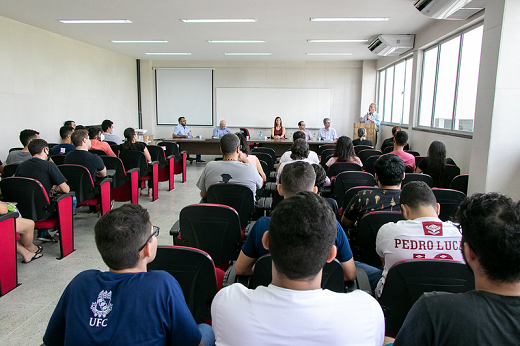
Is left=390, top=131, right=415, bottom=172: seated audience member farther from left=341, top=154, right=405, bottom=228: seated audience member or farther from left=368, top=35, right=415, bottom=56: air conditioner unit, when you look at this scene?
left=368, top=35, right=415, bottom=56: air conditioner unit

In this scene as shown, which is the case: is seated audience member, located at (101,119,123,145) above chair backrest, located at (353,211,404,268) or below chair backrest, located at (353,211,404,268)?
above

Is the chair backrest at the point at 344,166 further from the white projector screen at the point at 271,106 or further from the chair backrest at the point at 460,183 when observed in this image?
the white projector screen at the point at 271,106

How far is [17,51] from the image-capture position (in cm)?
699

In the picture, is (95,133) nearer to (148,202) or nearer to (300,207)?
(148,202)

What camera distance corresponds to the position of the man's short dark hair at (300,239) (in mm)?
989

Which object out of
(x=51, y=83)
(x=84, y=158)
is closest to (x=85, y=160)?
(x=84, y=158)

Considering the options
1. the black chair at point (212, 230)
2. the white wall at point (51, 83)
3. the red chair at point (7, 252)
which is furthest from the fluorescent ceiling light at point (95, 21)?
the black chair at point (212, 230)

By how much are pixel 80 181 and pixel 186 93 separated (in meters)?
9.08

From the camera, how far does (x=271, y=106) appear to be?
40.8 feet

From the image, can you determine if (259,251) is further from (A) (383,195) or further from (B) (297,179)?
(A) (383,195)

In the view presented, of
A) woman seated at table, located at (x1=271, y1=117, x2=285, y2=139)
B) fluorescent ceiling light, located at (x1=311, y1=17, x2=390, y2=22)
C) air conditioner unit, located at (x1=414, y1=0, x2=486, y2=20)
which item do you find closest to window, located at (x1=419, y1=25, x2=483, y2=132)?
air conditioner unit, located at (x1=414, y1=0, x2=486, y2=20)

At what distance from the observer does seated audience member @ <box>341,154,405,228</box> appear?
2.53 meters

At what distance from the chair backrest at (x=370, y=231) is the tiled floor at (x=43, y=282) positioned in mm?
2226

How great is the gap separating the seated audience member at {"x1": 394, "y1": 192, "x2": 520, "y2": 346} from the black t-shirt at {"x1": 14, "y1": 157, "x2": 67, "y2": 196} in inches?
143
